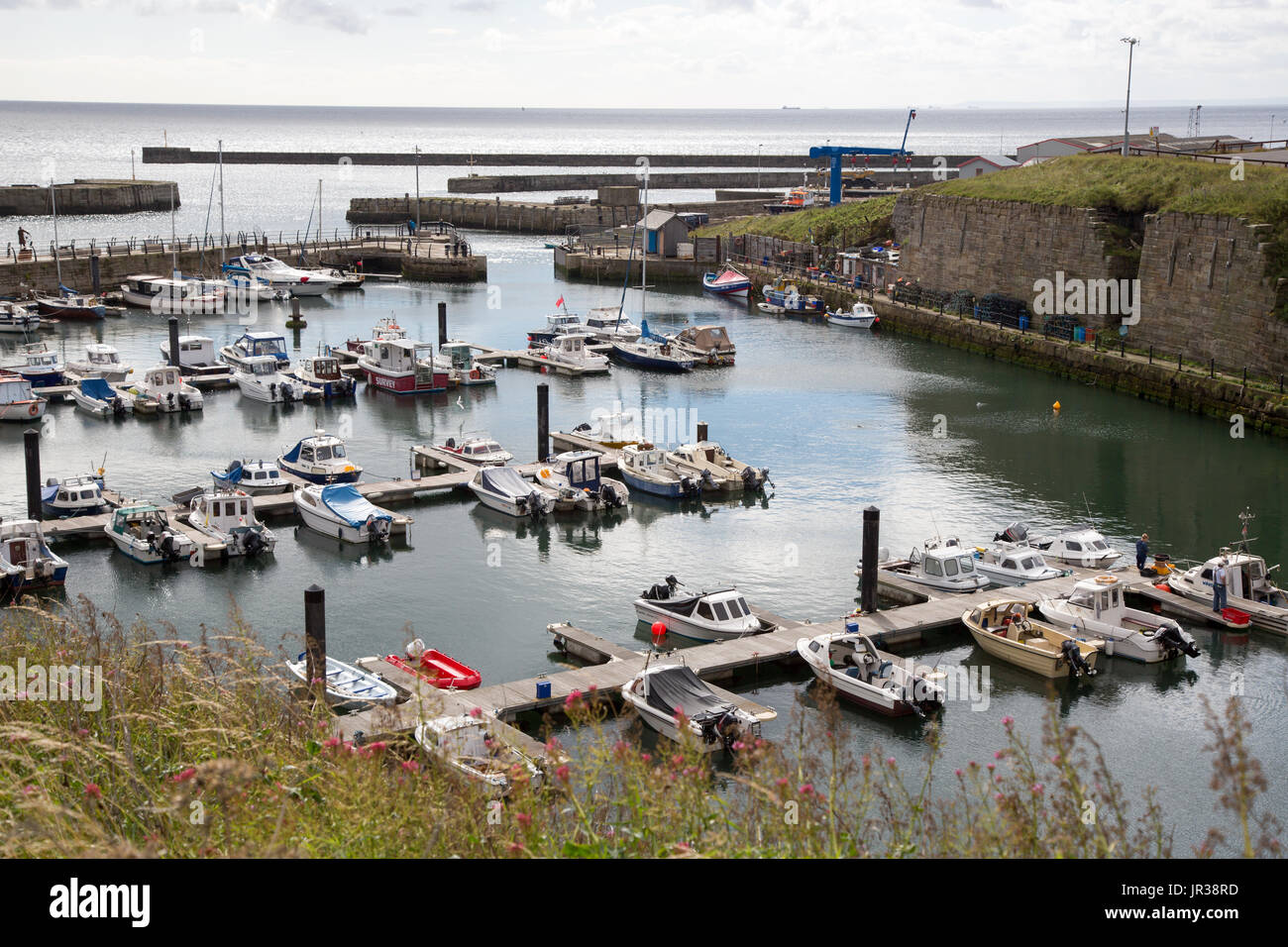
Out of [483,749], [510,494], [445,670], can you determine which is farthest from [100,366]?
[483,749]

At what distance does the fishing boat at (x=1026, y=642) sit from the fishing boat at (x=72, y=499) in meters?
20.1

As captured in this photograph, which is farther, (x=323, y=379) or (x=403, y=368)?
(x=403, y=368)

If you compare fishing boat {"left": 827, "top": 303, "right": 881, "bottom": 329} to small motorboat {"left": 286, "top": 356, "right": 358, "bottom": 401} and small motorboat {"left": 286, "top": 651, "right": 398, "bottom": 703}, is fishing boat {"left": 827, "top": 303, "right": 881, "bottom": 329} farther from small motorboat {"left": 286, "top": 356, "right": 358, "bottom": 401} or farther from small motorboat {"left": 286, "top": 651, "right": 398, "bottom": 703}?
small motorboat {"left": 286, "top": 651, "right": 398, "bottom": 703}

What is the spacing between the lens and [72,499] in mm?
31750

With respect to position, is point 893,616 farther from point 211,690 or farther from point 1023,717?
point 211,690

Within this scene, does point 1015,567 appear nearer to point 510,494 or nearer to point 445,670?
point 510,494

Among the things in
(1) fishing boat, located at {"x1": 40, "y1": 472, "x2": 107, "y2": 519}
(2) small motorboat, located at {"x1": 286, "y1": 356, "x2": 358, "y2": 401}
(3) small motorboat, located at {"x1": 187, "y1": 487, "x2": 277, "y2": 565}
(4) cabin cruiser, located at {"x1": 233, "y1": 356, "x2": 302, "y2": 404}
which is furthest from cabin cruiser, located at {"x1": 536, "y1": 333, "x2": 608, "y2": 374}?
(1) fishing boat, located at {"x1": 40, "y1": 472, "x2": 107, "y2": 519}

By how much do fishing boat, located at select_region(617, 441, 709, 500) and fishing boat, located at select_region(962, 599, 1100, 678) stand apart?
36.6ft

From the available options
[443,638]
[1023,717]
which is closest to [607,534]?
[443,638]

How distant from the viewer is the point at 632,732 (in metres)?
20.9

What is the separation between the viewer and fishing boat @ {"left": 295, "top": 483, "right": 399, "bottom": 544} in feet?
103

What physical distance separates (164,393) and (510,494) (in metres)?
16.9
